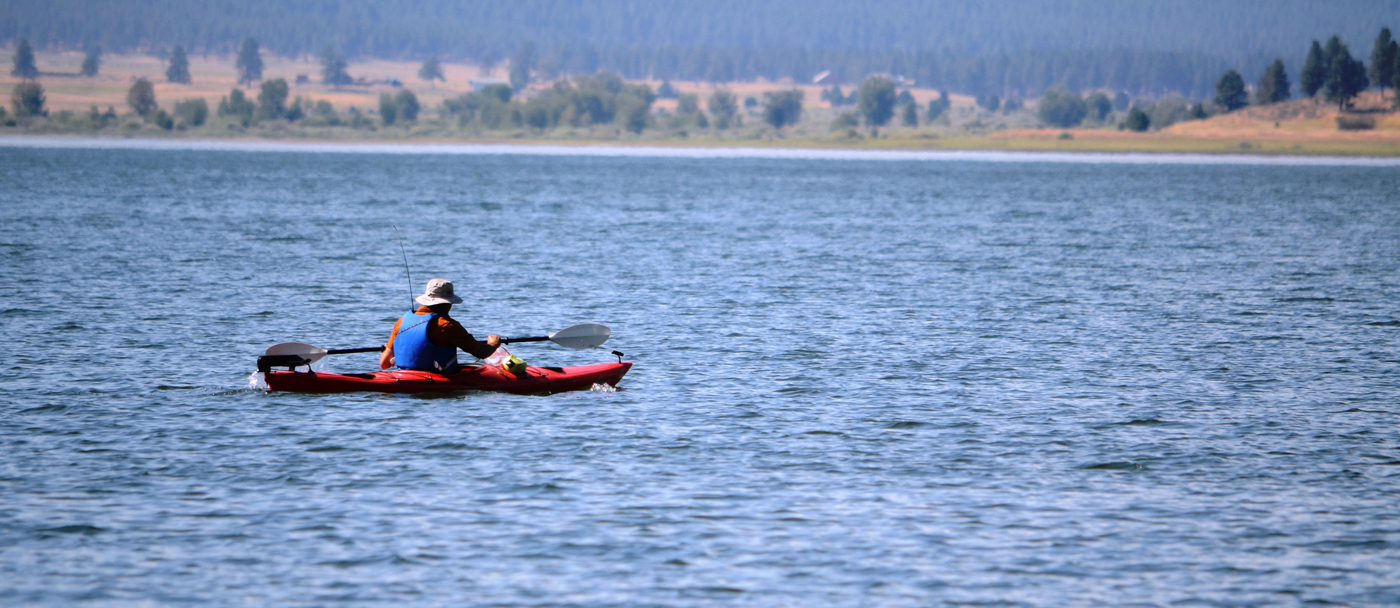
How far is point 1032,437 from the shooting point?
1784 cm

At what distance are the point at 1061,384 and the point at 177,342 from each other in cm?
1531

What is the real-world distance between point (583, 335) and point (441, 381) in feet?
10.0

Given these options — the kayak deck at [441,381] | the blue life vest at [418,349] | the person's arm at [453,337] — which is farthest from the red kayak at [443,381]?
the person's arm at [453,337]

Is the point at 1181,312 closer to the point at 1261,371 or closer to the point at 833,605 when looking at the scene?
the point at 1261,371

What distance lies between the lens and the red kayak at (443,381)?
63.5 feet

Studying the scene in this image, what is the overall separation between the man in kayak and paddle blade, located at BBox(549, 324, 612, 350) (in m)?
2.28

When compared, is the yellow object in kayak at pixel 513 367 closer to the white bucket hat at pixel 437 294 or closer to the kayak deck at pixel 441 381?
the kayak deck at pixel 441 381

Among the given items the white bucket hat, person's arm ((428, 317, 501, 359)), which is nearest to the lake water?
person's arm ((428, 317, 501, 359))

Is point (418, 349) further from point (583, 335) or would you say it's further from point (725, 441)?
point (725, 441)

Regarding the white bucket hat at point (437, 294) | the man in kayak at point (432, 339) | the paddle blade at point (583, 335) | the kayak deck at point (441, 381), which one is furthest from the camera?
the paddle blade at point (583, 335)

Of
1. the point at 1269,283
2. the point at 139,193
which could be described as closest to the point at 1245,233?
the point at 1269,283

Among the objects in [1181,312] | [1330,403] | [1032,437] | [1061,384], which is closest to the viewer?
[1032,437]

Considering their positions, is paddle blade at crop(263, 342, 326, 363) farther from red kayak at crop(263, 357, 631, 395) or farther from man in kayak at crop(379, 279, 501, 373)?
man in kayak at crop(379, 279, 501, 373)

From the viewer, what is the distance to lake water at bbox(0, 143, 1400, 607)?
12.3 meters
